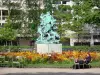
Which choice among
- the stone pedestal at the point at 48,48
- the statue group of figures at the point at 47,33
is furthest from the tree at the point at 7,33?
the stone pedestal at the point at 48,48

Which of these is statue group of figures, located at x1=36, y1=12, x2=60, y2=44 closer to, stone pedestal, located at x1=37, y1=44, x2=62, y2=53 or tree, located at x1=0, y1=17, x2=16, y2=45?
stone pedestal, located at x1=37, y1=44, x2=62, y2=53

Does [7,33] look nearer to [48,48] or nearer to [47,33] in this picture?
[47,33]

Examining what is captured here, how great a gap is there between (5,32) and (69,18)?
452 inches

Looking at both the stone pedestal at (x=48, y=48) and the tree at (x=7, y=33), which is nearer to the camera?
the stone pedestal at (x=48, y=48)

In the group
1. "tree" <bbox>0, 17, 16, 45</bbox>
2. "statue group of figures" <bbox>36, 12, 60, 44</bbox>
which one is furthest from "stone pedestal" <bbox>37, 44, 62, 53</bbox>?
"tree" <bbox>0, 17, 16, 45</bbox>

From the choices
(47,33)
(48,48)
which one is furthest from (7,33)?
(48,48)

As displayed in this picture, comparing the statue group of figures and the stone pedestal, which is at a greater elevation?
the statue group of figures

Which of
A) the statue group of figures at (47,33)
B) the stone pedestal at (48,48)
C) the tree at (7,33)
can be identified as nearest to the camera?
the stone pedestal at (48,48)

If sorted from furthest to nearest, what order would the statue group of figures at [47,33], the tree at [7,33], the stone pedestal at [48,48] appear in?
the tree at [7,33] < the statue group of figures at [47,33] < the stone pedestal at [48,48]

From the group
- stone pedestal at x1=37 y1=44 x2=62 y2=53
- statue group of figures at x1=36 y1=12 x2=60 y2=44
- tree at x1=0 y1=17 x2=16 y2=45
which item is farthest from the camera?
tree at x1=0 y1=17 x2=16 y2=45

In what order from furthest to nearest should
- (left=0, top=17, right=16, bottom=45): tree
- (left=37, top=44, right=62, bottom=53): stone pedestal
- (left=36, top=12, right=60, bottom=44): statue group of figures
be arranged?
1. (left=0, top=17, right=16, bottom=45): tree
2. (left=36, top=12, right=60, bottom=44): statue group of figures
3. (left=37, top=44, right=62, bottom=53): stone pedestal

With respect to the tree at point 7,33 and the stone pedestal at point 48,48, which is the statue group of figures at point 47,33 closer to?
the stone pedestal at point 48,48

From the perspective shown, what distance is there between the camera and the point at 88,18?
193 feet

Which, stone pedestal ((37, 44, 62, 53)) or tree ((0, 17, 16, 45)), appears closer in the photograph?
stone pedestal ((37, 44, 62, 53))
